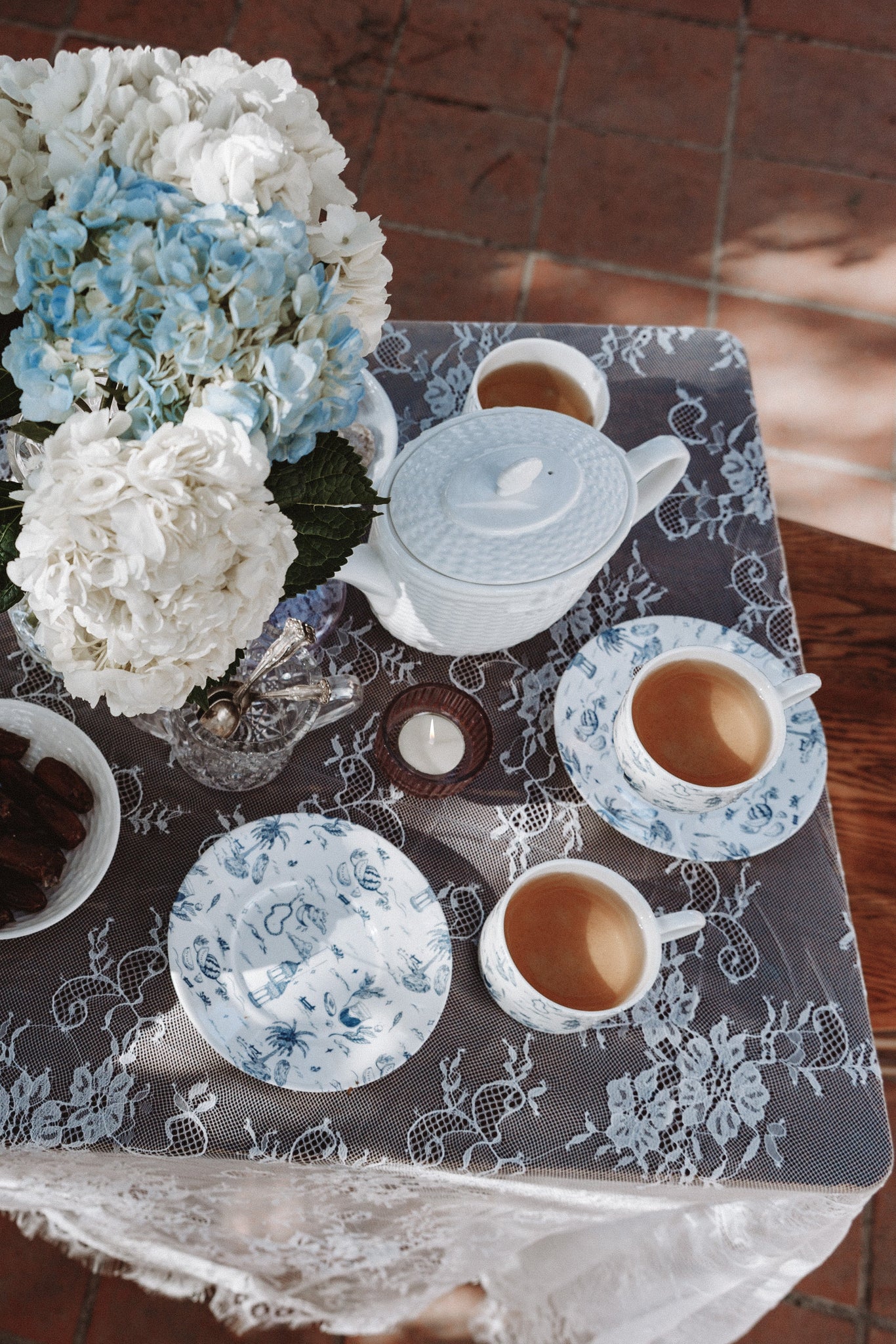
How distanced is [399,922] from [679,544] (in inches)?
19.0

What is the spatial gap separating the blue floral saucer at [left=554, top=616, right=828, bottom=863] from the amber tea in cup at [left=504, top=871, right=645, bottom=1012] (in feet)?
0.28

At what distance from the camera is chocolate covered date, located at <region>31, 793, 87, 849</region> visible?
2.87ft

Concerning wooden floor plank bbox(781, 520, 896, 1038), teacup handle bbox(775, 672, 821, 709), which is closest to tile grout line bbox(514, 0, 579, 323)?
wooden floor plank bbox(781, 520, 896, 1038)

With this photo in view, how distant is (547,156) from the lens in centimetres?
235

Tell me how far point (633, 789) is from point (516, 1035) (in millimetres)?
231

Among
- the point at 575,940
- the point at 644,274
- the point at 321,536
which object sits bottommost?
the point at 644,274

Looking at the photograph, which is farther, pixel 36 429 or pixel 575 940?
pixel 575 940

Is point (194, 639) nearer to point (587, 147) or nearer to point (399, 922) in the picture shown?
point (399, 922)

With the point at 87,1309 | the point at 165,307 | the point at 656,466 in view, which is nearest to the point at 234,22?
the point at 656,466

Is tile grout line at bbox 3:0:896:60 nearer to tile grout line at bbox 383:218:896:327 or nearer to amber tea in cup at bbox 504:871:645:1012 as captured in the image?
tile grout line at bbox 383:218:896:327

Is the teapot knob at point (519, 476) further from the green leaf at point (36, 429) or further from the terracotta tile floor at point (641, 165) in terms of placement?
the terracotta tile floor at point (641, 165)

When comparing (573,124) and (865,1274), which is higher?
(573,124)

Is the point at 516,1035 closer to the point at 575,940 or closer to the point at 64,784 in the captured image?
the point at 575,940

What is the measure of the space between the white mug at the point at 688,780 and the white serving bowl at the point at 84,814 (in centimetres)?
42
